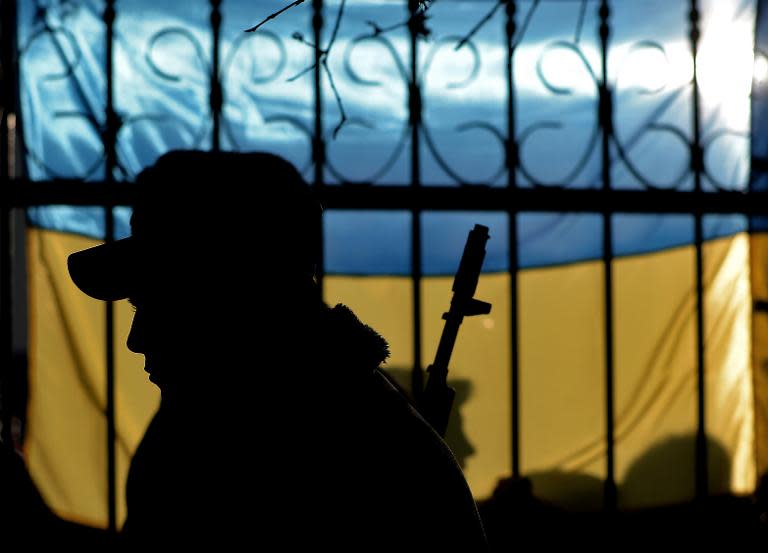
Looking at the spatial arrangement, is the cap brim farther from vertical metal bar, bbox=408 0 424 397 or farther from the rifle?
vertical metal bar, bbox=408 0 424 397

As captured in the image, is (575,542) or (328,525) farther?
(575,542)

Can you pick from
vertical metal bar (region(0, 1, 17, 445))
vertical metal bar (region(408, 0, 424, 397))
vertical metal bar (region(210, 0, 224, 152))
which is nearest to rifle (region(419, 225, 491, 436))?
vertical metal bar (region(408, 0, 424, 397))

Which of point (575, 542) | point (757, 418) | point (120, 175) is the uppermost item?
point (120, 175)

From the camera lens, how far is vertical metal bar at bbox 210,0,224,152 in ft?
8.59

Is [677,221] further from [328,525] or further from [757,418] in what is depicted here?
[328,525]

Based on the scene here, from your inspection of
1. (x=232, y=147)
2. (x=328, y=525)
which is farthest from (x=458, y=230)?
(x=328, y=525)

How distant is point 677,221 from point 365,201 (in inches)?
48.9

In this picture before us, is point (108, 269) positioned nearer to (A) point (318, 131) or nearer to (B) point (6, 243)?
(A) point (318, 131)

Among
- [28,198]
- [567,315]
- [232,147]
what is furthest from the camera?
[567,315]

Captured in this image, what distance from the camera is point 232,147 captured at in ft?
9.08

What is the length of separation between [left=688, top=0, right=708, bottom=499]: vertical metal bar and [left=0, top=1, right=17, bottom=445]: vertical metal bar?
7.63 ft

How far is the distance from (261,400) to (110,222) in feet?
5.09

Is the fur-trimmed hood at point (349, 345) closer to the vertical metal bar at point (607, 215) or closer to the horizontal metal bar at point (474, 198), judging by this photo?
the horizontal metal bar at point (474, 198)

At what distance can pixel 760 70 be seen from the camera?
298 cm
